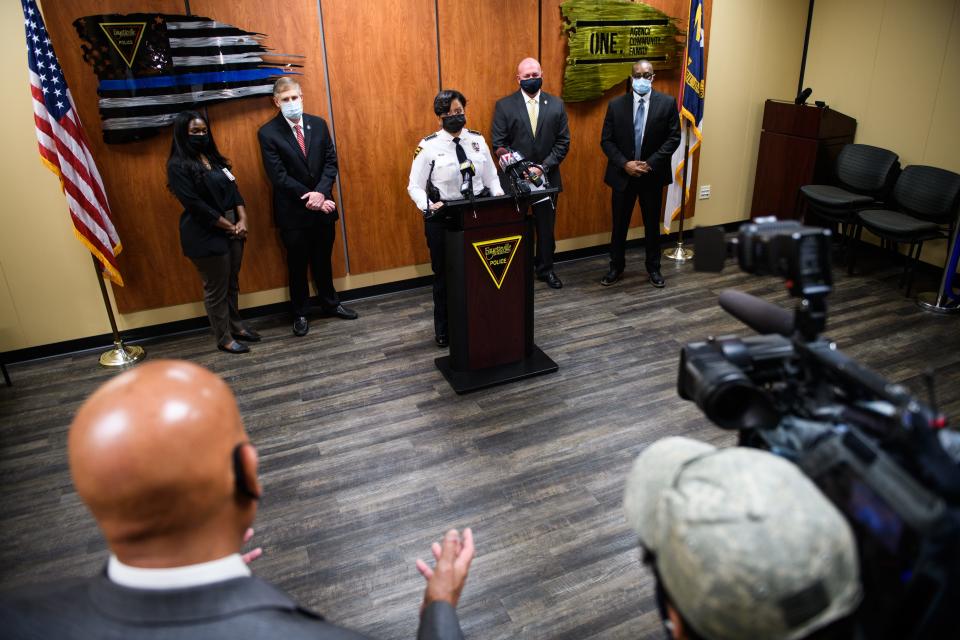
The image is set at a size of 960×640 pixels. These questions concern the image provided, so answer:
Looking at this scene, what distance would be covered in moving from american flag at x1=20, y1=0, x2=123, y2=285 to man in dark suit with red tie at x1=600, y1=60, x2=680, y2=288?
3754 mm

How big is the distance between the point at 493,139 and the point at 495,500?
124 inches

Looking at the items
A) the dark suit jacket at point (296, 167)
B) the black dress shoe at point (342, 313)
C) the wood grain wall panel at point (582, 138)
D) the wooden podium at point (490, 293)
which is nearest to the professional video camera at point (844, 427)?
the wooden podium at point (490, 293)

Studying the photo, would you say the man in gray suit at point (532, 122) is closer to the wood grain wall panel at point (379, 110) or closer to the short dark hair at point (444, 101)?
the wood grain wall panel at point (379, 110)

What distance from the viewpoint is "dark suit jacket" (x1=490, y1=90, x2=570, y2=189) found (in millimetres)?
5234

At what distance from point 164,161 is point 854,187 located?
557 centimetres

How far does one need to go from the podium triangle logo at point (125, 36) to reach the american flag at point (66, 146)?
386mm

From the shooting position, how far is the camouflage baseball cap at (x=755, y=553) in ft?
2.51

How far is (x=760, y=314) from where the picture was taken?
4.85 feet

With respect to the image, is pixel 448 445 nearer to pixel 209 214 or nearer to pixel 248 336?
pixel 248 336

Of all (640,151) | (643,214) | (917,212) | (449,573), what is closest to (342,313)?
(643,214)

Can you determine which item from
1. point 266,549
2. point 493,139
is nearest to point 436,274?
point 493,139

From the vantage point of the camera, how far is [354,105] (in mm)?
5051

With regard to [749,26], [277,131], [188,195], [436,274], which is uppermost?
[749,26]

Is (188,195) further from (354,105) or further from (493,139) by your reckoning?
(493,139)
